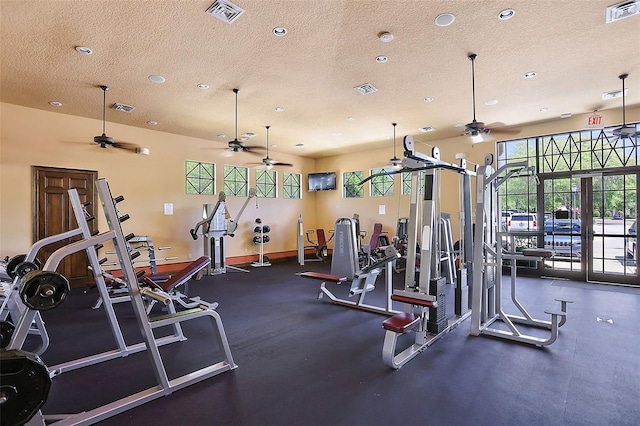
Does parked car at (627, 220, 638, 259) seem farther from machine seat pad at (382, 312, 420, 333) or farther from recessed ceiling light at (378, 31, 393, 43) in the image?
recessed ceiling light at (378, 31, 393, 43)

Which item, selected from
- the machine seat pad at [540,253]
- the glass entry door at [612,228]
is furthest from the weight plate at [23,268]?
the glass entry door at [612,228]

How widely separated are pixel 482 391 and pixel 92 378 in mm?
2996

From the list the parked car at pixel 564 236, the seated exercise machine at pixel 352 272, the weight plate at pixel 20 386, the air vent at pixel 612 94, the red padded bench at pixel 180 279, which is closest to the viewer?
the weight plate at pixel 20 386

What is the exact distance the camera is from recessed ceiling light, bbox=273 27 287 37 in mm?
3191

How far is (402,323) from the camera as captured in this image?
282cm

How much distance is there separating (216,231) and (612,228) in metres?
7.68

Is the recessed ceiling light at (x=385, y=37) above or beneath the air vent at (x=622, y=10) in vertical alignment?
beneath

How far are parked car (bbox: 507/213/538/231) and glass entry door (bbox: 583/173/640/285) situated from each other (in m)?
0.83

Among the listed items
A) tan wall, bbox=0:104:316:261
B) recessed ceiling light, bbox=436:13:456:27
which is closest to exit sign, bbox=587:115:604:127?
recessed ceiling light, bbox=436:13:456:27

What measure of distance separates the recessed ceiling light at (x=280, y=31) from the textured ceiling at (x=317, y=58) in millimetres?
61

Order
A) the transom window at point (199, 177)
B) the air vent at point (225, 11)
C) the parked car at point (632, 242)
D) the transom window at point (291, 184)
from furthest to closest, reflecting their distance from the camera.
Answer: the transom window at point (291, 184) → the transom window at point (199, 177) → the parked car at point (632, 242) → the air vent at point (225, 11)

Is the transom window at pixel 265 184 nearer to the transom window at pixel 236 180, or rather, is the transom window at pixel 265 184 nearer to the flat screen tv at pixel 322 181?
the transom window at pixel 236 180

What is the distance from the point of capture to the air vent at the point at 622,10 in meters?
2.84

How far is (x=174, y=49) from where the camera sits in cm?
356
